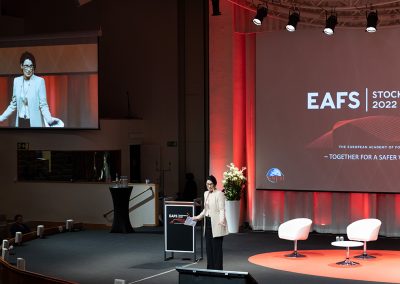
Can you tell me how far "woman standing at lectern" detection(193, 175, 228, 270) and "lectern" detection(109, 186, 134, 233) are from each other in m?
4.50

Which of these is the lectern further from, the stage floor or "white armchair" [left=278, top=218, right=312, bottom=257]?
"white armchair" [left=278, top=218, right=312, bottom=257]

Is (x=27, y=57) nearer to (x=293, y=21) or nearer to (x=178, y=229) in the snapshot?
(x=293, y=21)

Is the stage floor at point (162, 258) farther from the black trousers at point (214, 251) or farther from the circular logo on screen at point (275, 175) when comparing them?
the circular logo on screen at point (275, 175)

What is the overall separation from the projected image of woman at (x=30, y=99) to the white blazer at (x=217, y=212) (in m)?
6.97

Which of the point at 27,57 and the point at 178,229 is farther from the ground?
the point at 27,57

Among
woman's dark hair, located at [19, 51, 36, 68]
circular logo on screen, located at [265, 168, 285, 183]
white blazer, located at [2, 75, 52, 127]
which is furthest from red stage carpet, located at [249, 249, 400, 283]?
woman's dark hair, located at [19, 51, 36, 68]

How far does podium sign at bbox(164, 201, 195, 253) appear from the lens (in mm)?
12114

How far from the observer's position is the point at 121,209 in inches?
601

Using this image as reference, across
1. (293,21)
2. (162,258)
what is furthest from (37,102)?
(293,21)

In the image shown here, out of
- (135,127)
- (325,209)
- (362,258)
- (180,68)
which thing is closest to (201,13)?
(180,68)

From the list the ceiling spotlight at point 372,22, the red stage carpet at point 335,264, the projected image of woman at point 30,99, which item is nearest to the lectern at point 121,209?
the projected image of woman at point 30,99

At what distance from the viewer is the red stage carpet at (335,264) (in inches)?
431

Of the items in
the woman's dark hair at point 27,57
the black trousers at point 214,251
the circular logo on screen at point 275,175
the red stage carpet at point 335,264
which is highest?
the woman's dark hair at point 27,57

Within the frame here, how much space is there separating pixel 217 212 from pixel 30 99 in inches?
303
